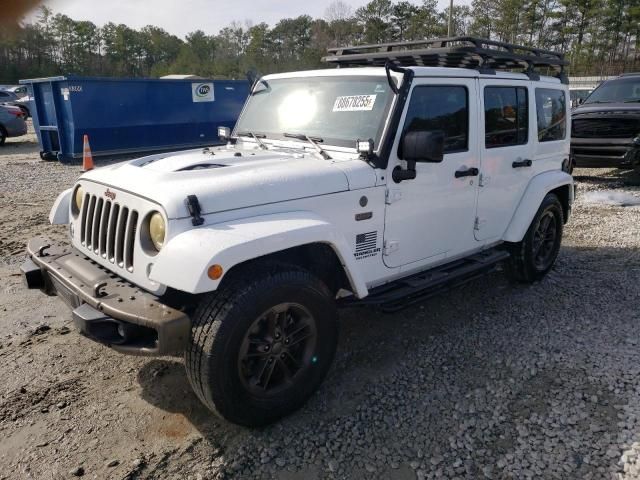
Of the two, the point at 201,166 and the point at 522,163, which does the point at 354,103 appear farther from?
the point at 522,163

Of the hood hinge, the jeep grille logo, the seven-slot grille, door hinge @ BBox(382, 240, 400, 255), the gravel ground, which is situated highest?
the jeep grille logo

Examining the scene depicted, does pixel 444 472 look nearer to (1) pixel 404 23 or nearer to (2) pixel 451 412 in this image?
(2) pixel 451 412

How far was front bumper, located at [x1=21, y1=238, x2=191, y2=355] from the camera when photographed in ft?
8.78

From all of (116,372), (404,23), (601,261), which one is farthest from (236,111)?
(404,23)

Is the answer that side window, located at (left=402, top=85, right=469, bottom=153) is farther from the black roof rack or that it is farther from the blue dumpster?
the blue dumpster

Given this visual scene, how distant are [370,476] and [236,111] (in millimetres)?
14322

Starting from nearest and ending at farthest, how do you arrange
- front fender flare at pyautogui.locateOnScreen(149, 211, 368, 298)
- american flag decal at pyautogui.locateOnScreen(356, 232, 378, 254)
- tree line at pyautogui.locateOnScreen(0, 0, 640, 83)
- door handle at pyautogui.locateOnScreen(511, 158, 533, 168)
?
front fender flare at pyautogui.locateOnScreen(149, 211, 368, 298) → american flag decal at pyautogui.locateOnScreen(356, 232, 378, 254) → door handle at pyautogui.locateOnScreen(511, 158, 533, 168) → tree line at pyautogui.locateOnScreen(0, 0, 640, 83)

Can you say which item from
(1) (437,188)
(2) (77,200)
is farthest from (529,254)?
(2) (77,200)

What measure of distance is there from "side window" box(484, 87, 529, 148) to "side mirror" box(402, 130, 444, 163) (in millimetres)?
1113

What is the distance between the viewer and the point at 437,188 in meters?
3.97

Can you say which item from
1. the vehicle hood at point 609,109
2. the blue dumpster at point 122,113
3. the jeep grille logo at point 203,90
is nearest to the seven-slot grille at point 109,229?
the vehicle hood at point 609,109

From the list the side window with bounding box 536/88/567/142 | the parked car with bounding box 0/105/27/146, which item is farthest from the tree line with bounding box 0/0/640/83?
the side window with bounding box 536/88/567/142

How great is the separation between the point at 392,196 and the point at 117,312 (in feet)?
6.23

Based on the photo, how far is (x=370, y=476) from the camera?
9.08ft
